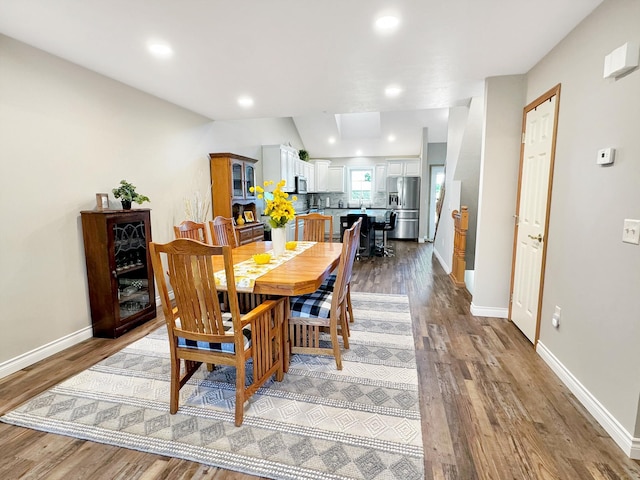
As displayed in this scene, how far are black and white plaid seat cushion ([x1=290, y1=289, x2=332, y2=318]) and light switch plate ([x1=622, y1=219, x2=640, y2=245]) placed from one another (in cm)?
174

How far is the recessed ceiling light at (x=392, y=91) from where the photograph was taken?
3412 millimetres

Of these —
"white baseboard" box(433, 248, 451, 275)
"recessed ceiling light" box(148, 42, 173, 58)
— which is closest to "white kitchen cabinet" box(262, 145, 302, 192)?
"white baseboard" box(433, 248, 451, 275)

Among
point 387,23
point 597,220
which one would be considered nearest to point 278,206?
point 387,23

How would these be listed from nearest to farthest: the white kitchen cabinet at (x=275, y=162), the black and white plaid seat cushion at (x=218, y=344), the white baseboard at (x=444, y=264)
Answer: the black and white plaid seat cushion at (x=218, y=344), the white baseboard at (x=444, y=264), the white kitchen cabinet at (x=275, y=162)

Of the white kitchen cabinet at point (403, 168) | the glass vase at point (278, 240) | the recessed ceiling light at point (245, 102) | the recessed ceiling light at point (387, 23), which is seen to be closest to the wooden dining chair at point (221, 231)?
the glass vase at point (278, 240)

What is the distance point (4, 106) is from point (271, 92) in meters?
2.25

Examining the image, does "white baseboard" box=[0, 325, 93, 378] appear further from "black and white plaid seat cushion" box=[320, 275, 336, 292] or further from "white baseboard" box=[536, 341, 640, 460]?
"white baseboard" box=[536, 341, 640, 460]

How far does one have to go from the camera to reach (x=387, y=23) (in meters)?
2.13

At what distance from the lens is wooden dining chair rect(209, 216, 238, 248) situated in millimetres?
3132

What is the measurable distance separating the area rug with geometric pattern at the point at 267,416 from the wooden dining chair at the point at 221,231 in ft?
3.69

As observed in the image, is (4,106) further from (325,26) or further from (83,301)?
(325,26)

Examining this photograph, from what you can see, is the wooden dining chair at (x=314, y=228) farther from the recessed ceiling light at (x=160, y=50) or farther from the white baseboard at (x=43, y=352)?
the white baseboard at (x=43, y=352)

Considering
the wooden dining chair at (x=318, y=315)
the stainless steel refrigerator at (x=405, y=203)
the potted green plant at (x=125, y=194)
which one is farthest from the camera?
the stainless steel refrigerator at (x=405, y=203)

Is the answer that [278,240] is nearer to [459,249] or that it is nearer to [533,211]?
[533,211]
